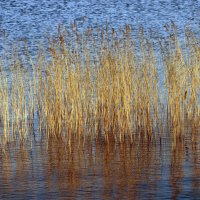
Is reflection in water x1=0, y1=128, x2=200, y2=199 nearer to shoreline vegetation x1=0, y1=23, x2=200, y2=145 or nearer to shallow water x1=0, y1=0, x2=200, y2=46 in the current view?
shoreline vegetation x1=0, y1=23, x2=200, y2=145

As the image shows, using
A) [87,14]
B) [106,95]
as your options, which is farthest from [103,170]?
[87,14]

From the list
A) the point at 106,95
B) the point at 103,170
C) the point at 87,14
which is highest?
the point at 87,14

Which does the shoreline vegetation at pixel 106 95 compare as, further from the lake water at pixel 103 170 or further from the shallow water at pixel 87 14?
the shallow water at pixel 87 14

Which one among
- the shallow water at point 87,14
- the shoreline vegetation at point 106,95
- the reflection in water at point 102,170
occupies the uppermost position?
the shallow water at point 87,14

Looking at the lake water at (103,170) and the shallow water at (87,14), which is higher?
the shallow water at (87,14)

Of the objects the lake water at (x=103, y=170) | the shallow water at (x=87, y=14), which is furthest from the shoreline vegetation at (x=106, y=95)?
the shallow water at (x=87, y=14)

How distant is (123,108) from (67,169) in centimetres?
170

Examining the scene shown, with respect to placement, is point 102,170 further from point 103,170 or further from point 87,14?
point 87,14

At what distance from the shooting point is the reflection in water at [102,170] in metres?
7.92

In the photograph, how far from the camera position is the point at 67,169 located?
9000 millimetres

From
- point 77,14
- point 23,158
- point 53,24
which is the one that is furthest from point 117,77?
point 77,14

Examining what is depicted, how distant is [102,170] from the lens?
29.1 feet

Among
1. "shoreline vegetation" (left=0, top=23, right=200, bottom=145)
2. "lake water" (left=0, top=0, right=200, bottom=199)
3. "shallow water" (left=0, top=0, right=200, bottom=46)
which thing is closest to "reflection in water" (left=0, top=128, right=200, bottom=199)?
"lake water" (left=0, top=0, right=200, bottom=199)

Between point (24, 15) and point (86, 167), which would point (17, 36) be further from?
point (86, 167)
